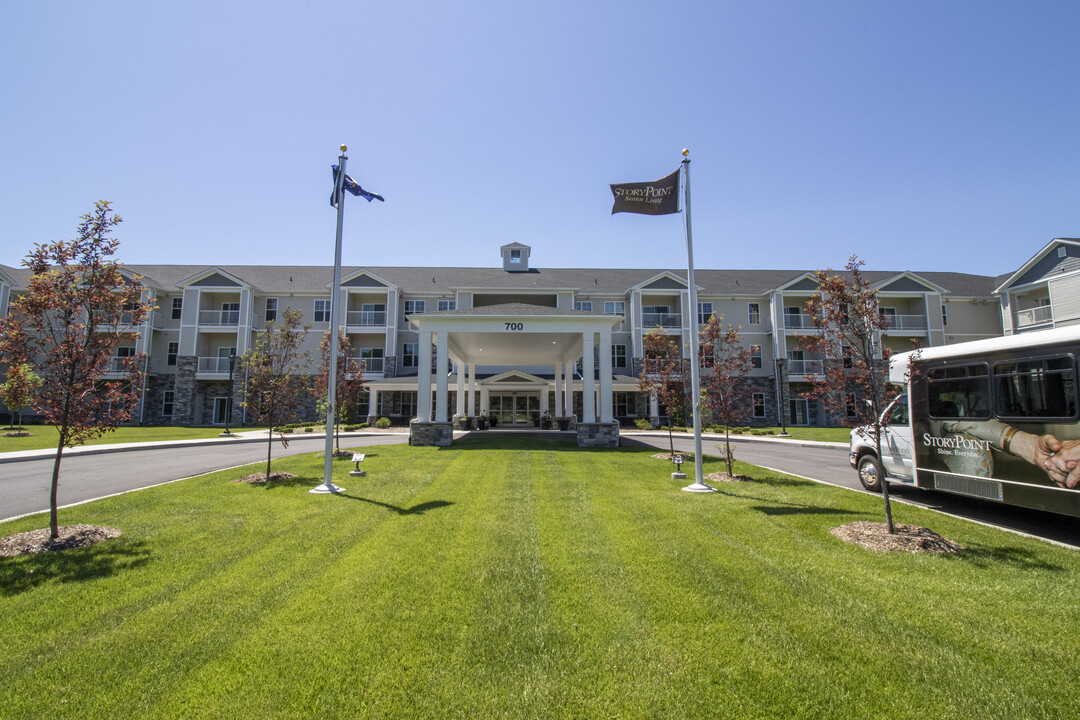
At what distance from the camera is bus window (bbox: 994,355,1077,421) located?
718 cm

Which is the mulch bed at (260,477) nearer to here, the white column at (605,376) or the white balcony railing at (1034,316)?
the white column at (605,376)

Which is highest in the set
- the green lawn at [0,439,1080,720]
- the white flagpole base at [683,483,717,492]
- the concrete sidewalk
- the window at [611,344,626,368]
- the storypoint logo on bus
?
the window at [611,344,626,368]

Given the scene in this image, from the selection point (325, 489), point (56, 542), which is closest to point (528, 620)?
point (56, 542)

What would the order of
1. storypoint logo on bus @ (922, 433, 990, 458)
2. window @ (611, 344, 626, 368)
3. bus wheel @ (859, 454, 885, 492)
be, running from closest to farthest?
storypoint logo on bus @ (922, 433, 990, 458), bus wheel @ (859, 454, 885, 492), window @ (611, 344, 626, 368)

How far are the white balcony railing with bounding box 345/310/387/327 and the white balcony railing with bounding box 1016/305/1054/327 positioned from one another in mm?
38957

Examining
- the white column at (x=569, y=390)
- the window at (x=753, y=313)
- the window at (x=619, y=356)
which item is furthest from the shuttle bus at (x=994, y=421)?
the window at (x=753, y=313)

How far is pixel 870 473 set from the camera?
10836mm

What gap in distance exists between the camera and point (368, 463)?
14250mm

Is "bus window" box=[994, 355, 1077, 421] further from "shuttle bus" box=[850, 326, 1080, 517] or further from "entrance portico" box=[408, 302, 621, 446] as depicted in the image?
"entrance portico" box=[408, 302, 621, 446]

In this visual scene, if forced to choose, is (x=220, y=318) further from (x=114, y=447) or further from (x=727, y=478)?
(x=727, y=478)

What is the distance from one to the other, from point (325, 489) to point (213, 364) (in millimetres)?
30408

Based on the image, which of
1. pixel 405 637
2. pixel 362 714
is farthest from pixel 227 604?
pixel 362 714

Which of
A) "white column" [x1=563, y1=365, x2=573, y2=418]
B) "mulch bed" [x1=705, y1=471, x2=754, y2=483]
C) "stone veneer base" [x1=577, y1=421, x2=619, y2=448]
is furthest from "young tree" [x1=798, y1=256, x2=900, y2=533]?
"white column" [x1=563, y1=365, x2=573, y2=418]

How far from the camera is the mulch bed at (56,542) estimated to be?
608 centimetres
